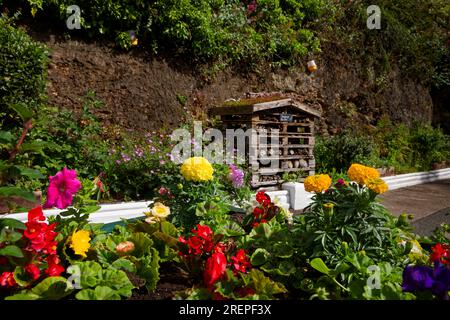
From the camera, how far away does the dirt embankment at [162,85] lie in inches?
209

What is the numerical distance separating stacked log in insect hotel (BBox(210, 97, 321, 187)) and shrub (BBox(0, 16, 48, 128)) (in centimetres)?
290

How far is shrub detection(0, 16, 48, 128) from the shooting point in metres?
4.06

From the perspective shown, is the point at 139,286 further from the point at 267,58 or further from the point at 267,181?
the point at 267,58

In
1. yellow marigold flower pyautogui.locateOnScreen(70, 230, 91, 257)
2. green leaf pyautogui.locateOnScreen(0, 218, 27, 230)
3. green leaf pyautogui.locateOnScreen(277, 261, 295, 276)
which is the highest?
green leaf pyautogui.locateOnScreen(0, 218, 27, 230)

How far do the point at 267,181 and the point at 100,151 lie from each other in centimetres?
253

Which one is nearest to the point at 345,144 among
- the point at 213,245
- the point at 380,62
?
the point at 380,62

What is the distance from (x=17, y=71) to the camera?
4.14 metres

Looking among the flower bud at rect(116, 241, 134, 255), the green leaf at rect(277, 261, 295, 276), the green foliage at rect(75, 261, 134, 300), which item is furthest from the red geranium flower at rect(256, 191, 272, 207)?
the green foliage at rect(75, 261, 134, 300)

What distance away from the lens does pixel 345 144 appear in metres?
7.61

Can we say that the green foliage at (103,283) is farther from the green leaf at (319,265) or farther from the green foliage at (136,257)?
the green leaf at (319,265)

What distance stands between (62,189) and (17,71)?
306 centimetres

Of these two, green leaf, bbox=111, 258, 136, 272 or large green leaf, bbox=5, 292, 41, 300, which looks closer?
large green leaf, bbox=5, 292, 41, 300

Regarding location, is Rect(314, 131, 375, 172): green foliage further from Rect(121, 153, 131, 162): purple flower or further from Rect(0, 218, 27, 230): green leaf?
Rect(0, 218, 27, 230): green leaf

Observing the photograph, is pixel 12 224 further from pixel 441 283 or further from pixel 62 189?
pixel 441 283
